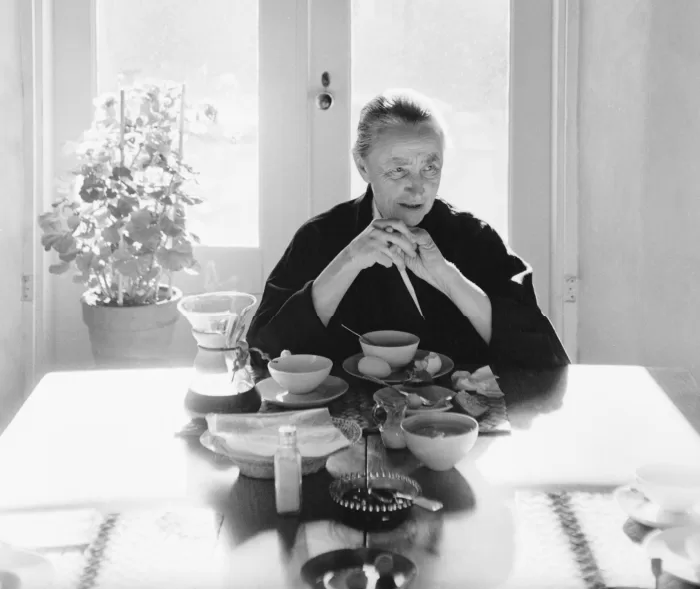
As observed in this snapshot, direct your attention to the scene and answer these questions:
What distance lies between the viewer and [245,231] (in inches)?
134

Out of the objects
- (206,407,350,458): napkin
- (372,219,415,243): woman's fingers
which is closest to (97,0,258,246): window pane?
(372,219,415,243): woman's fingers

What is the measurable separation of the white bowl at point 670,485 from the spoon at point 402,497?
26cm

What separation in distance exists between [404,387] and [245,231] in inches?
73.3

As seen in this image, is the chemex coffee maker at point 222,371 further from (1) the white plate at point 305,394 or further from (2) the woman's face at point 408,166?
(2) the woman's face at point 408,166

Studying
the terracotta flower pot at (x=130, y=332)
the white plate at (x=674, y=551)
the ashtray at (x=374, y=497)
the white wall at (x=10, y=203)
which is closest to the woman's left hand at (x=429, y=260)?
the ashtray at (x=374, y=497)

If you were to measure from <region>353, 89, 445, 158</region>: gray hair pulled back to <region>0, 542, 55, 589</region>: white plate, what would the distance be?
4.40 feet

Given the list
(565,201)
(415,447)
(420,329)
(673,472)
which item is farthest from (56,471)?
(565,201)

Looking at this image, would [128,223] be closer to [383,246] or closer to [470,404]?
[383,246]

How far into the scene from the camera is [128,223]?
298cm

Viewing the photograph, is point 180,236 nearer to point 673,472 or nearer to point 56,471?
point 56,471

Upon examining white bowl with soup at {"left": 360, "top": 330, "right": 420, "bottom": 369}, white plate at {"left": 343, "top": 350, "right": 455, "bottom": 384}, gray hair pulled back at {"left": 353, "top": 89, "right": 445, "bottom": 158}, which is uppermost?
gray hair pulled back at {"left": 353, "top": 89, "right": 445, "bottom": 158}

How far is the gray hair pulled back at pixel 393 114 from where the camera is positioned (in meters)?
2.09

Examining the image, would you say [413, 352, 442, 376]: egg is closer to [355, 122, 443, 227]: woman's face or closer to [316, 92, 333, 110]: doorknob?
[355, 122, 443, 227]: woman's face

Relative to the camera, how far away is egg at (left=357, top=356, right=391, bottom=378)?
5.62 feet
